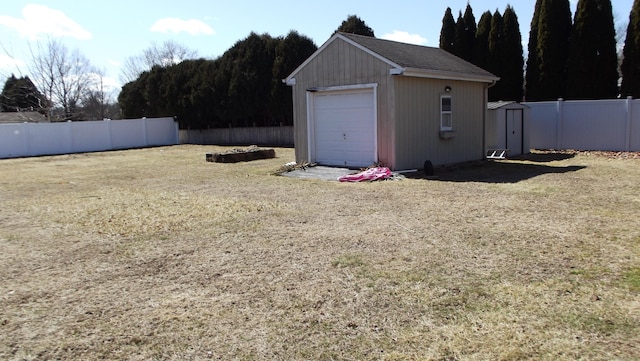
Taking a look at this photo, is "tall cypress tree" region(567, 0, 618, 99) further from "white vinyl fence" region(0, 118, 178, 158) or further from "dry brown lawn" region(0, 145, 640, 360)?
"white vinyl fence" region(0, 118, 178, 158)

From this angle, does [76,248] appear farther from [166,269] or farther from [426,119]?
[426,119]

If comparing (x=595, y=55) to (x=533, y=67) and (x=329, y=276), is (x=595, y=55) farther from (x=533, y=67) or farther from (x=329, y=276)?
(x=329, y=276)

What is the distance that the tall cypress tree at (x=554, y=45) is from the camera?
20.1 metres

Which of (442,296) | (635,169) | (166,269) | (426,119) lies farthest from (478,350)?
(635,169)

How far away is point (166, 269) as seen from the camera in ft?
17.3

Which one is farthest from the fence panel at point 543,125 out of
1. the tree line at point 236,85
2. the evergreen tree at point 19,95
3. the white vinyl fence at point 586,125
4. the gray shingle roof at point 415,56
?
the evergreen tree at point 19,95

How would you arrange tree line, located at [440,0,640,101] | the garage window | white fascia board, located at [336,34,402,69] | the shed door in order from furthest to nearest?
tree line, located at [440,0,640,101] < the shed door < the garage window < white fascia board, located at [336,34,402,69]

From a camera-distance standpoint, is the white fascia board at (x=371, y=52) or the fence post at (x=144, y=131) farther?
the fence post at (x=144, y=131)

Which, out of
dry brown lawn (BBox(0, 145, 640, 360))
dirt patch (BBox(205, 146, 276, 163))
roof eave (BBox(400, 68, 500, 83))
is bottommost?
dry brown lawn (BBox(0, 145, 640, 360))

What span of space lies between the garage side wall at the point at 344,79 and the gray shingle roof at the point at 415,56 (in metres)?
0.34

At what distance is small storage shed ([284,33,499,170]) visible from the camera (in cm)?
1251

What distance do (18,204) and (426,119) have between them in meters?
9.70

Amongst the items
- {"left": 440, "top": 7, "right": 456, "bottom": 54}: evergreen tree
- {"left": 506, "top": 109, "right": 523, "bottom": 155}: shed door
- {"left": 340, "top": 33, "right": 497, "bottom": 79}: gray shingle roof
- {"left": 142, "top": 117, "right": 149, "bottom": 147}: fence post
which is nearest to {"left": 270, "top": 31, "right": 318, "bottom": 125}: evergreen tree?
{"left": 440, "top": 7, "right": 456, "bottom": 54}: evergreen tree

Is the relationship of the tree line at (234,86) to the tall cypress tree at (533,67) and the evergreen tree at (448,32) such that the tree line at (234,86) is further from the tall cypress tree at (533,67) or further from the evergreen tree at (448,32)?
the tall cypress tree at (533,67)
